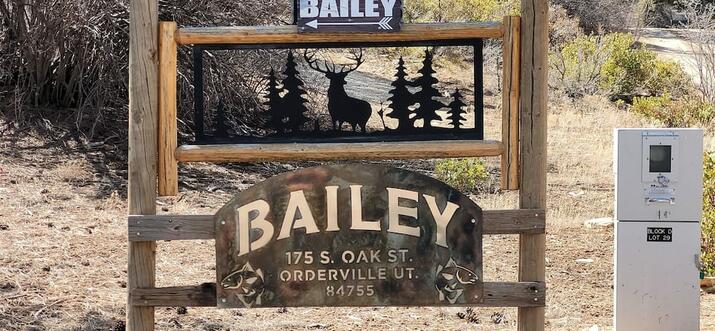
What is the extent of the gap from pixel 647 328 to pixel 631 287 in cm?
27

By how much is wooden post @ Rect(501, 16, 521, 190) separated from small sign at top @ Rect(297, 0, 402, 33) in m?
0.56

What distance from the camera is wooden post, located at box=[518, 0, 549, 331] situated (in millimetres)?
4945

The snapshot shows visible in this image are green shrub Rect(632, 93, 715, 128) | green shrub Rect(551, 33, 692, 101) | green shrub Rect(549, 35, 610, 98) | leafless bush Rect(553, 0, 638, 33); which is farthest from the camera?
leafless bush Rect(553, 0, 638, 33)

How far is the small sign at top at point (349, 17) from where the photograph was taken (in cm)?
487

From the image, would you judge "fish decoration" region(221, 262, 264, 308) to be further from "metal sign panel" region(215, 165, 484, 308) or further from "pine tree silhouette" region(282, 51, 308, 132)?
"pine tree silhouette" region(282, 51, 308, 132)

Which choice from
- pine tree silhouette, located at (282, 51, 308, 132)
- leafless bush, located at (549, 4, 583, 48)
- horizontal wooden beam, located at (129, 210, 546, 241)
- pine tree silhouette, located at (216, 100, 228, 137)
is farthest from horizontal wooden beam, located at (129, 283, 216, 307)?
leafless bush, located at (549, 4, 583, 48)

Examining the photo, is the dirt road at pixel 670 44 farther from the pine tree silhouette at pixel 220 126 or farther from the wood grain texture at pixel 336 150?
the pine tree silhouette at pixel 220 126

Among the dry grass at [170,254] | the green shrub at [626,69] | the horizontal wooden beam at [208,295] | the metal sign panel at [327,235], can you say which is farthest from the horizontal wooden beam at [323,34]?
the green shrub at [626,69]

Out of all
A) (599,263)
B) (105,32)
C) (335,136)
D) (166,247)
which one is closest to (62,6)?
(105,32)

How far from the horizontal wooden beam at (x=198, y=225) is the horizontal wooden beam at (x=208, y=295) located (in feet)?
0.87

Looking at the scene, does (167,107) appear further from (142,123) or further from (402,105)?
(402,105)

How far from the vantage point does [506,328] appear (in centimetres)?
666

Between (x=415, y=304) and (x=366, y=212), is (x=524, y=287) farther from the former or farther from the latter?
(x=366, y=212)

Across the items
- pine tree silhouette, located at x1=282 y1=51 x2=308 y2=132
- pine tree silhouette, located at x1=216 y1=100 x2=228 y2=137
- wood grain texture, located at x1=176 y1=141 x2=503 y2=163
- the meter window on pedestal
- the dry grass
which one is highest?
pine tree silhouette, located at x1=282 y1=51 x2=308 y2=132
